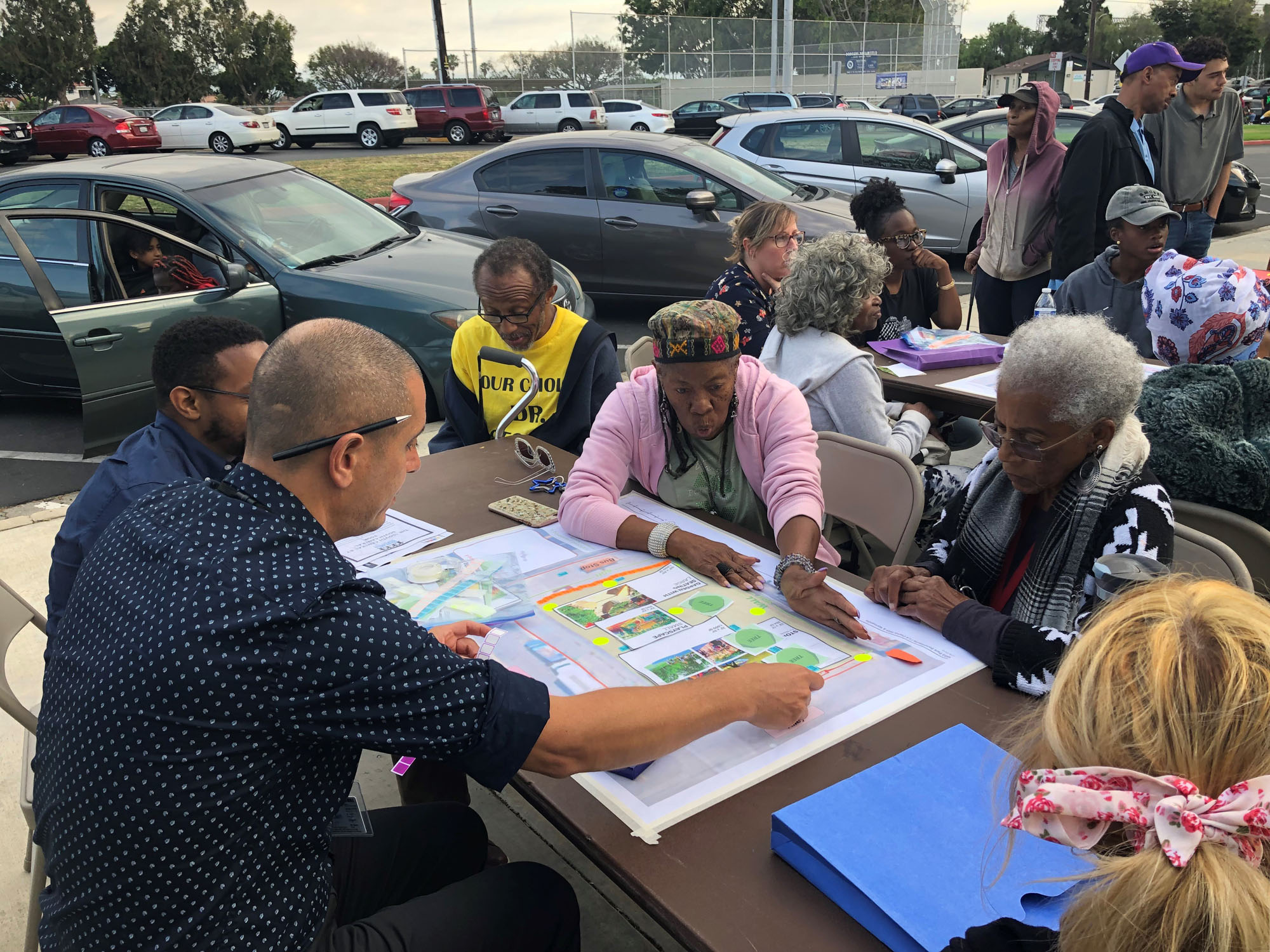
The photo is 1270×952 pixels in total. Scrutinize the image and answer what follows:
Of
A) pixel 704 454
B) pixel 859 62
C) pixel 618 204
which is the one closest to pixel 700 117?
pixel 859 62

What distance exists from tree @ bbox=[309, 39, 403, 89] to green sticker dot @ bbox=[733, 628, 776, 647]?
4921 cm

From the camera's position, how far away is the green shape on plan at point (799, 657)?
1788 mm

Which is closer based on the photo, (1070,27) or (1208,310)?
(1208,310)

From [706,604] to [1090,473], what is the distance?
0.91m

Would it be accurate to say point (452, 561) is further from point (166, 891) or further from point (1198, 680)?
point (1198, 680)

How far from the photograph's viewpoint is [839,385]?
3225 millimetres

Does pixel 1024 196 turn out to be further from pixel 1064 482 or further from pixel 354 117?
pixel 354 117

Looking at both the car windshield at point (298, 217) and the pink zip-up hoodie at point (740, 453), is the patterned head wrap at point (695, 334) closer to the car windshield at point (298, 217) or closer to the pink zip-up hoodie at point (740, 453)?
the pink zip-up hoodie at point (740, 453)

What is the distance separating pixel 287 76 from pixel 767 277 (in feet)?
159

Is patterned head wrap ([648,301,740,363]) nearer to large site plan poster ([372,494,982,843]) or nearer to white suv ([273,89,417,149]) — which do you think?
large site plan poster ([372,494,982,843])

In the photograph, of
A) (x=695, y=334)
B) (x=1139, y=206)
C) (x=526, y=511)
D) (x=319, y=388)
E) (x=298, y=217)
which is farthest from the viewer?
(x=298, y=217)

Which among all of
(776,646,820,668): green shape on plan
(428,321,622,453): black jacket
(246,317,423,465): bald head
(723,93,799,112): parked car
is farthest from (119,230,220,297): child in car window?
(723,93,799,112): parked car

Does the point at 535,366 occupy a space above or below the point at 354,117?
below

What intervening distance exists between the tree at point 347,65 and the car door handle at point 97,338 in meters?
45.5
